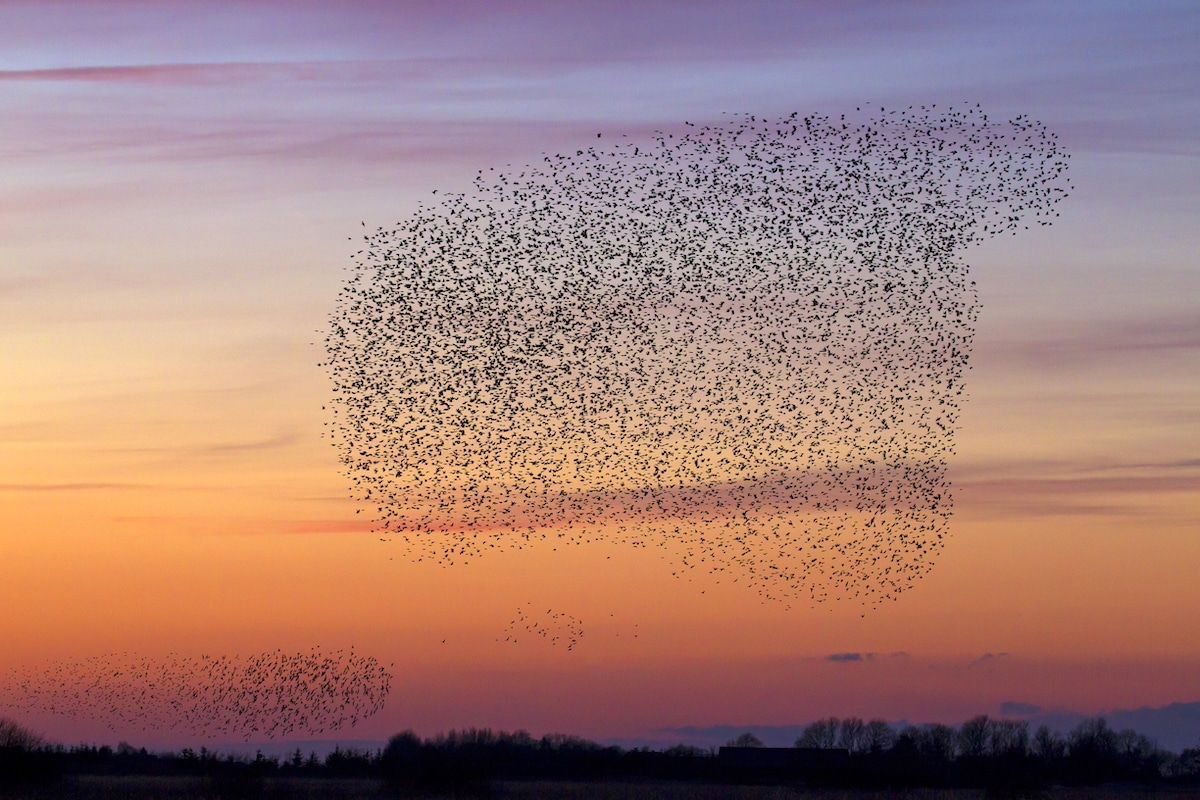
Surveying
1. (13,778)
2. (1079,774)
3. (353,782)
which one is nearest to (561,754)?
(353,782)

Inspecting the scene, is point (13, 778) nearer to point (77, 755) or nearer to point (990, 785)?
point (77, 755)

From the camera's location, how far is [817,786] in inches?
2803

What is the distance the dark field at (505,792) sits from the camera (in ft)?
187

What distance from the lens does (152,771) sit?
81688mm

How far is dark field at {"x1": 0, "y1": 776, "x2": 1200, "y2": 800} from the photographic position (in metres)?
56.9

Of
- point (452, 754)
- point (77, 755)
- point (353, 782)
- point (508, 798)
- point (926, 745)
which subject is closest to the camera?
point (508, 798)

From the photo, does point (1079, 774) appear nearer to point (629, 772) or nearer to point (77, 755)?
point (629, 772)

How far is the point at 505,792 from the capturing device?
206 feet

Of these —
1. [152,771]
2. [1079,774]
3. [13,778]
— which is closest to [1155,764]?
[1079,774]

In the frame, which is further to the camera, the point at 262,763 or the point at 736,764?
the point at 736,764

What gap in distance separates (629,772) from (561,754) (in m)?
7.73

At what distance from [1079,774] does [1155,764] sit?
35.8 feet

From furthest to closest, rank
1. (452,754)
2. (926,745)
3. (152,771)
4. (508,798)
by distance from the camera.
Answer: (926,745) < (152,771) < (452,754) < (508,798)

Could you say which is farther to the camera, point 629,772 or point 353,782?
point 629,772
